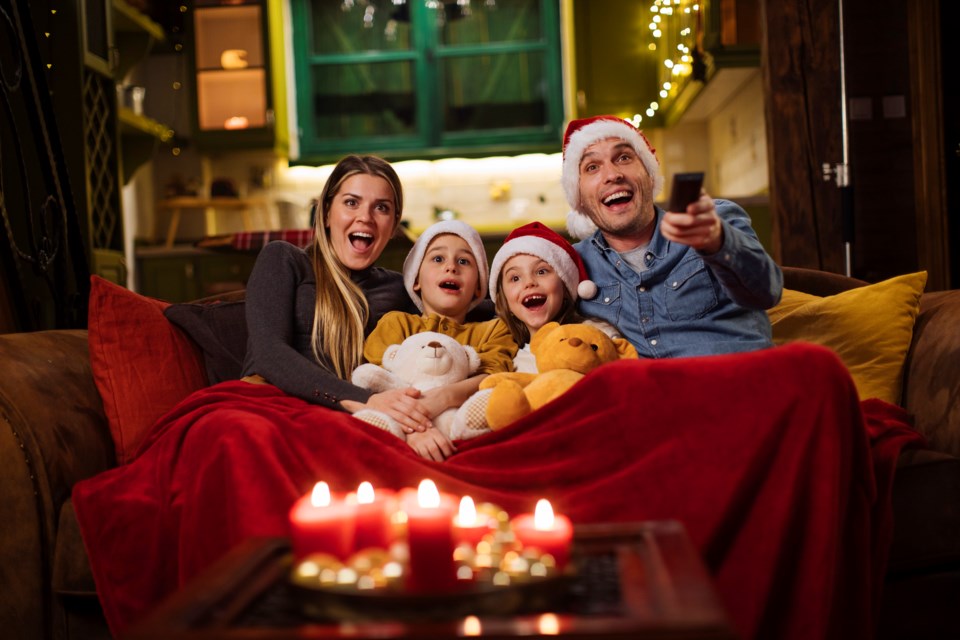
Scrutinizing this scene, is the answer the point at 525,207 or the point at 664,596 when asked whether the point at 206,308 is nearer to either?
the point at 664,596

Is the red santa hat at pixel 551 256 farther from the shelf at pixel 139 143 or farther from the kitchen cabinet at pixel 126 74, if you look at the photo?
the shelf at pixel 139 143

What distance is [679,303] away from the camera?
6.38 ft

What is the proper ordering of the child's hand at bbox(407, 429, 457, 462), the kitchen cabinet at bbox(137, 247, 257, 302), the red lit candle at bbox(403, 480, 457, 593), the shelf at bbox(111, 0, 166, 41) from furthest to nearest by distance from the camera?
the kitchen cabinet at bbox(137, 247, 257, 302)
the shelf at bbox(111, 0, 166, 41)
the child's hand at bbox(407, 429, 457, 462)
the red lit candle at bbox(403, 480, 457, 593)

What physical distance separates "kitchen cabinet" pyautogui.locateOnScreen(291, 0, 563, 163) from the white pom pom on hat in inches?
158

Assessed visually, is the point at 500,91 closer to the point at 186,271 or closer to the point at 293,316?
→ the point at 186,271

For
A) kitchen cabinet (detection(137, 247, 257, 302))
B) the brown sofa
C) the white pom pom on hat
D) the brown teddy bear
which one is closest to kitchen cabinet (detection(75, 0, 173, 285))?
kitchen cabinet (detection(137, 247, 257, 302))

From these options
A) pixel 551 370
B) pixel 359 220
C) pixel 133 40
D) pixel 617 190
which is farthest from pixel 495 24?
pixel 551 370

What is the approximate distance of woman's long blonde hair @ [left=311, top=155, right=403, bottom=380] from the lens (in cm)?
202

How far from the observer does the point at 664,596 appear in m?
0.86

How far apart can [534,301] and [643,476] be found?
60 centimetres

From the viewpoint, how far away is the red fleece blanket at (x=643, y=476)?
1353 mm

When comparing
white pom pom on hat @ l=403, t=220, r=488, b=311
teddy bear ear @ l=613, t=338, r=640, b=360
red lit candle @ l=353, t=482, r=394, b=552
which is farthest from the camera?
white pom pom on hat @ l=403, t=220, r=488, b=311

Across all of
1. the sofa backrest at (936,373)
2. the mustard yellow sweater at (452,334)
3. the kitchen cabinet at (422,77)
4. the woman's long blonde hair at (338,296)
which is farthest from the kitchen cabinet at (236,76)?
the sofa backrest at (936,373)

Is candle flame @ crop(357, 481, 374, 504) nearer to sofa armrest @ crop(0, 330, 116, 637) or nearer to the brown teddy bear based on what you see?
the brown teddy bear
